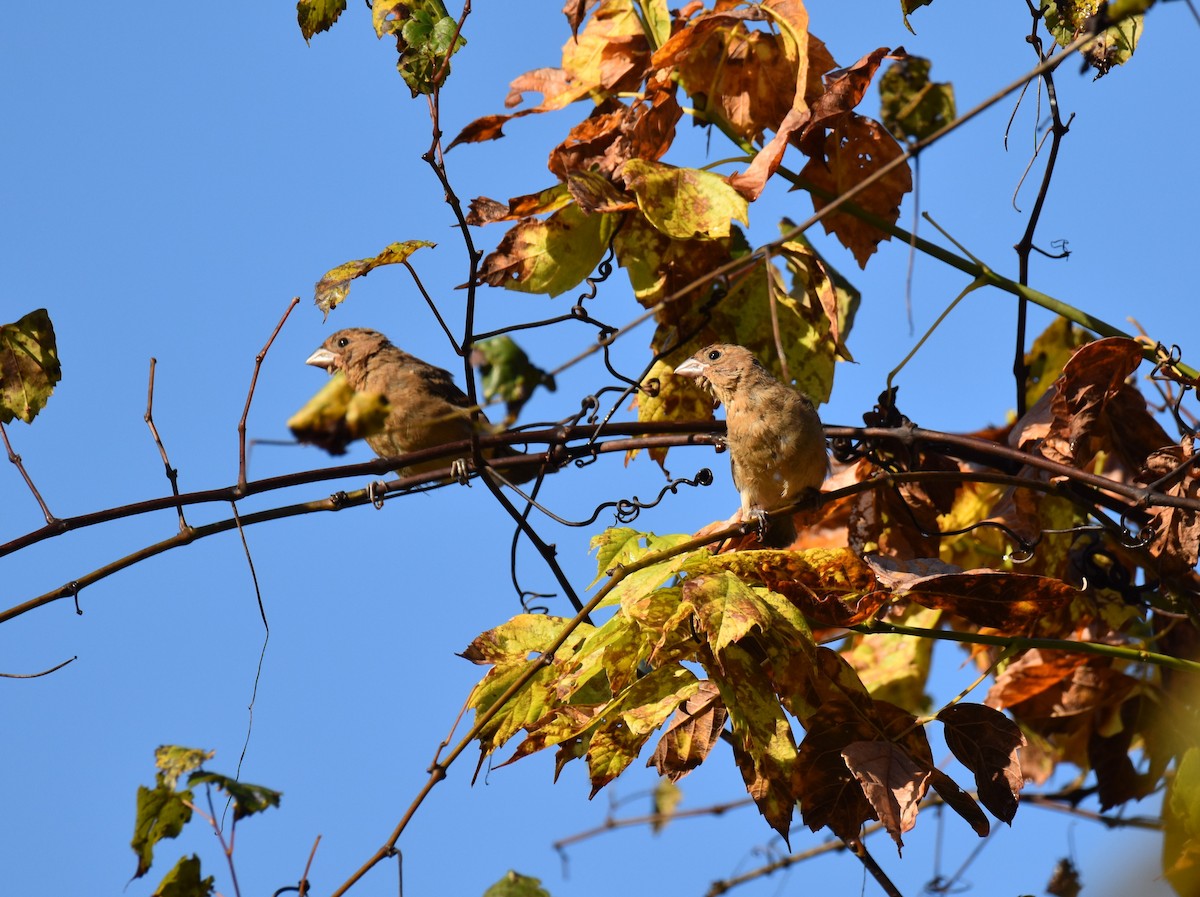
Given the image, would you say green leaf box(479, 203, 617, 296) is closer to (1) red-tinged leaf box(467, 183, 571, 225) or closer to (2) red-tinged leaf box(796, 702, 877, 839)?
(1) red-tinged leaf box(467, 183, 571, 225)

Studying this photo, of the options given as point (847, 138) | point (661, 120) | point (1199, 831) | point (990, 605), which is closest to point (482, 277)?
point (661, 120)

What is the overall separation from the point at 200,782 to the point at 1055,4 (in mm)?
2865

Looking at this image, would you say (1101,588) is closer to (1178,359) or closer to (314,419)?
(1178,359)

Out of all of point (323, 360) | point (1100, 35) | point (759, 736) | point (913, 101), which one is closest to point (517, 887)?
point (759, 736)

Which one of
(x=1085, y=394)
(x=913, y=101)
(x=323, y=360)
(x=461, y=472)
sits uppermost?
(x=323, y=360)

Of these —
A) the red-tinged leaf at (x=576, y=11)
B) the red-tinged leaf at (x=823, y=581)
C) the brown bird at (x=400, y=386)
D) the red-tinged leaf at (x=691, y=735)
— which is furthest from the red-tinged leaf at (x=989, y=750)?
the brown bird at (x=400, y=386)

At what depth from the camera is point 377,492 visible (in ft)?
10.6

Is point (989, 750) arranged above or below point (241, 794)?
below

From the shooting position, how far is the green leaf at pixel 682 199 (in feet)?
10.3

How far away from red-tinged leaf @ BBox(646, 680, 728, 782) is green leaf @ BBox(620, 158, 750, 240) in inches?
46.4

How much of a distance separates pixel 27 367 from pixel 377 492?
91 cm

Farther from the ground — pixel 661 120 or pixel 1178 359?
pixel 661 120

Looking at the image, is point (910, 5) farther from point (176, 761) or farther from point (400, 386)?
point (400, 386)

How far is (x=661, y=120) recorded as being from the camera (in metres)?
3.41
